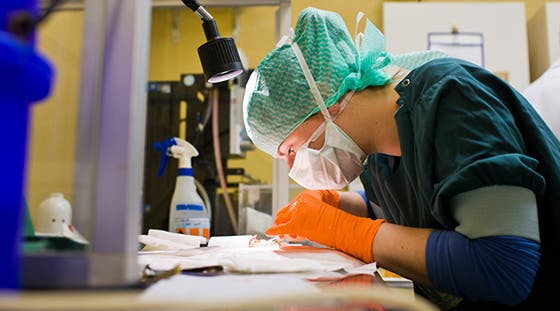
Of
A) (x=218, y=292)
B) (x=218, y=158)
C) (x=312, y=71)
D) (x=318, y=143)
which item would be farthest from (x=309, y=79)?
(x=218, y=292)

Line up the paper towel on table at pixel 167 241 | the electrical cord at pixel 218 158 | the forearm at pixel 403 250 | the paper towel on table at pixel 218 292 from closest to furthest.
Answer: the paper towel on table at pixel 218 292 → the forearm at pixel 403 250 → the paper towel on table at pixel 167 241 → the electrical cord at pixel 218 158

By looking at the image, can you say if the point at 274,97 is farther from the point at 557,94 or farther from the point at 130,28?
the point at 557,94

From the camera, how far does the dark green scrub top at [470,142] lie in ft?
2.57

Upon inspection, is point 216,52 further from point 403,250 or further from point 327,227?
point 403,250

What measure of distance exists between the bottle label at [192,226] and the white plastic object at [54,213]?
82 centimetres

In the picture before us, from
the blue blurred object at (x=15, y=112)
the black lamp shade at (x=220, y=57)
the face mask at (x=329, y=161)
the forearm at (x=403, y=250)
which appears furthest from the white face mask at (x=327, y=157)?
the blue blurred object at (x=15, y=112)

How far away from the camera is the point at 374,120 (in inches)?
44.5

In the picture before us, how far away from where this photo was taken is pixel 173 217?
138 centimetres

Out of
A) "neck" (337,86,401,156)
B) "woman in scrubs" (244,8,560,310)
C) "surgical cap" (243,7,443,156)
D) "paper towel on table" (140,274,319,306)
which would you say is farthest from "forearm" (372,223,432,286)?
"paper towel on table" (140,274,319,306)

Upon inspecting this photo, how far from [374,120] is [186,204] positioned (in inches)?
24.2

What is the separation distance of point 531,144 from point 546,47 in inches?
74.9

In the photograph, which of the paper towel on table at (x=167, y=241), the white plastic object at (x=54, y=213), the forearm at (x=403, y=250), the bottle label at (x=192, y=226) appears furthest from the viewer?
the bottle label at (x=192, y=226)

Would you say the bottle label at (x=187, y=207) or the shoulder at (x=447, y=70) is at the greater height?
the shoulder at (x=447, y=70)

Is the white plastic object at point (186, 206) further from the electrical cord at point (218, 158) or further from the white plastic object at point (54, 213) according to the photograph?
the white plastic object at point (54, 213)
